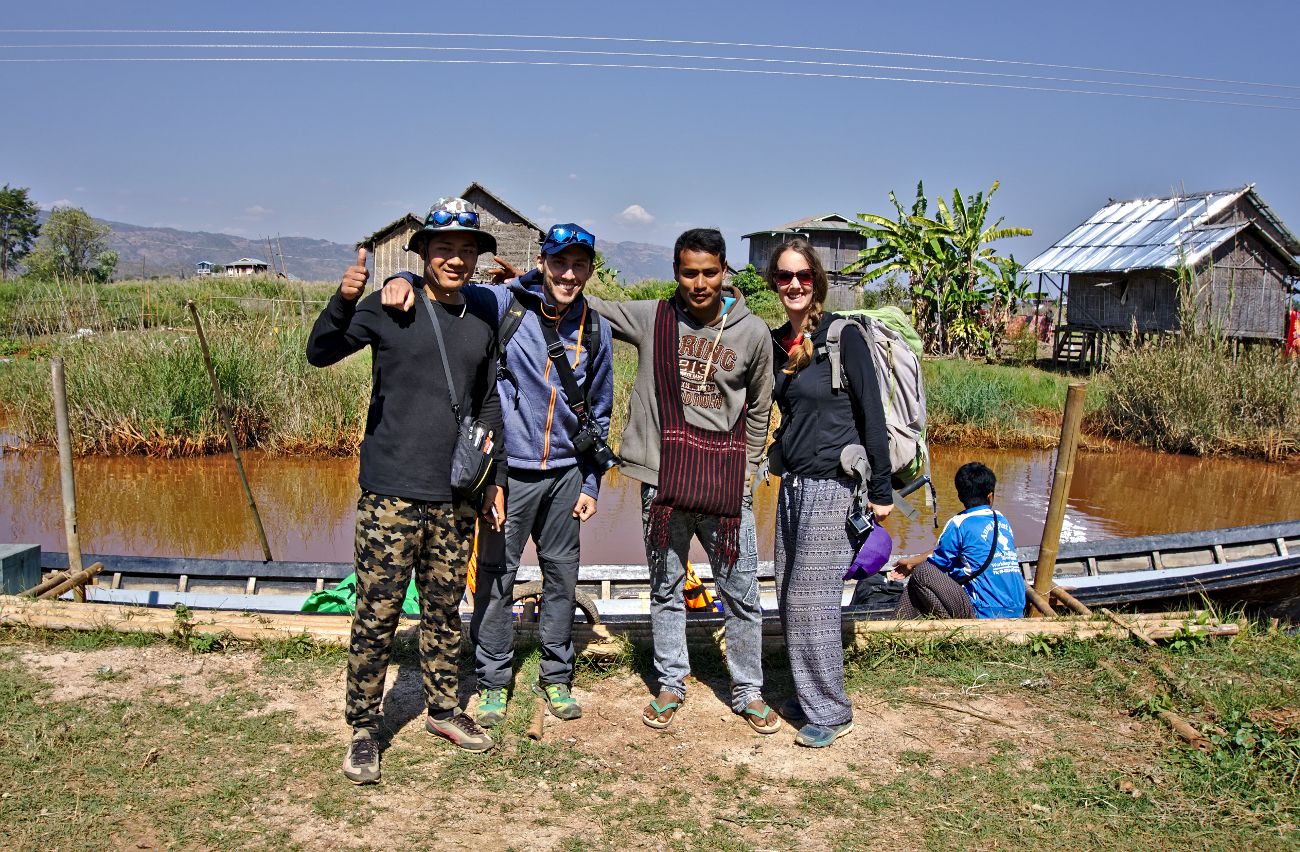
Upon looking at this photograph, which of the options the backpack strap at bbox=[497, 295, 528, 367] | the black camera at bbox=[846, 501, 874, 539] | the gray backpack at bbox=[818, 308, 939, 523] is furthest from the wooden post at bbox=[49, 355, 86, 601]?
the gray backpack at bbox=[818, 308, 939, 523]

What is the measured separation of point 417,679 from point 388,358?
1623 millimetres

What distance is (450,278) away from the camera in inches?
126

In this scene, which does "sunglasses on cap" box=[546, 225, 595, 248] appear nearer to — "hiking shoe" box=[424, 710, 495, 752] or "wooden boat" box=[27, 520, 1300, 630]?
"hiking shoe" box=[424, 710, 495, 752]

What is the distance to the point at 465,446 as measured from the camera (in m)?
3.22

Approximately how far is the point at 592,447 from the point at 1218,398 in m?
12.6

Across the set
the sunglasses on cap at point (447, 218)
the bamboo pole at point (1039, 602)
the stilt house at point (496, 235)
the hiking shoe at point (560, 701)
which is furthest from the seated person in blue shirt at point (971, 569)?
the stilt house at point (496, 235)

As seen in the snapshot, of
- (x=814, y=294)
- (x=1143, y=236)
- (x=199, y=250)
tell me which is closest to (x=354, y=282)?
(x=814, y=294)

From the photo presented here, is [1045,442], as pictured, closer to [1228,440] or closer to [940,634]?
[1228,440]

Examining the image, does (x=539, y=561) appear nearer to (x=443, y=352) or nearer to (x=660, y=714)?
(x=660, y=714)

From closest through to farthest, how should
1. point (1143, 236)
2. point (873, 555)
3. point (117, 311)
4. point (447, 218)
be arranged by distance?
point (447, 218), point (873, 555), point (117, 311), point (1143, 236)

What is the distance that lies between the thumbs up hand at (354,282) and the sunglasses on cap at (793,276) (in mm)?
1463

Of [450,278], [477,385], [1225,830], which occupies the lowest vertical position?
[1225,830]

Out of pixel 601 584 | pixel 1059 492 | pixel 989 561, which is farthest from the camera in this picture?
pixel 601 584

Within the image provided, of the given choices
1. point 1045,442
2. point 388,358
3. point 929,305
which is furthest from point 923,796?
point 929,305
